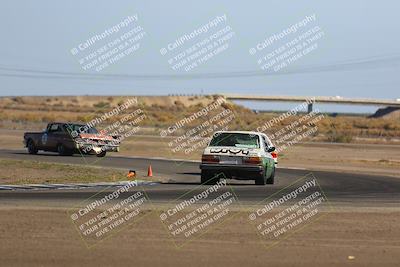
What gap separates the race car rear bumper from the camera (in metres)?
22.8

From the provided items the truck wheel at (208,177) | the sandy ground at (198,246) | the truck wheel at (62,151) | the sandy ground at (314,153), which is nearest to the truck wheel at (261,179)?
the truck wheel at (208,177)

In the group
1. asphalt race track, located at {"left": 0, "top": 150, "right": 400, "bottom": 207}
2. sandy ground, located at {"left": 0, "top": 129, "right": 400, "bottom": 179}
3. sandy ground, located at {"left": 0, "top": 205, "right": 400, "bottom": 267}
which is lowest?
sandy ground, located at {"left": 0, "top": 129, "right": 400, "bottom": 179}

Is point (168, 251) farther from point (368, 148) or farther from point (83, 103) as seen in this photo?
point (83, 103)

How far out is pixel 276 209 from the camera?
16.3 meters

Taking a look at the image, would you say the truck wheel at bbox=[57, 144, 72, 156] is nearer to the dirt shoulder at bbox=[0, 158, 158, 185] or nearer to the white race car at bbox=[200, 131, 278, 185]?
the dirt shoulder at bbox=[0, 158, 158, 185]

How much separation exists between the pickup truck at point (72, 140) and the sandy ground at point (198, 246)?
23.0 meters

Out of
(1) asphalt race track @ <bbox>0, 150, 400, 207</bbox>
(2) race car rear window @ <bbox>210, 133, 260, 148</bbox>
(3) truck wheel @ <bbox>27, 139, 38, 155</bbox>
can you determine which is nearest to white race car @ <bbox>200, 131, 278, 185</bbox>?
(2) race car rear window @ <bbox>210, 133, 260, 148</bbox>

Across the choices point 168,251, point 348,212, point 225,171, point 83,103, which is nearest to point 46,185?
point 225,171

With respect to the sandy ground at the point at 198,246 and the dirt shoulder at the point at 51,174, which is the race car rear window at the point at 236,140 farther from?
the sandy ground at the point at 198,246

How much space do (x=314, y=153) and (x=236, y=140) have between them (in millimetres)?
27804

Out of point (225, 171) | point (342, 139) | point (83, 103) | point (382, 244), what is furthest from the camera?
point (83, 103)

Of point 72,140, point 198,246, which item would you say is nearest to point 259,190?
point 198,246

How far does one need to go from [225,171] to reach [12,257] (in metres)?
12.7

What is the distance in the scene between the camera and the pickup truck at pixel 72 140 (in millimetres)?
37250
